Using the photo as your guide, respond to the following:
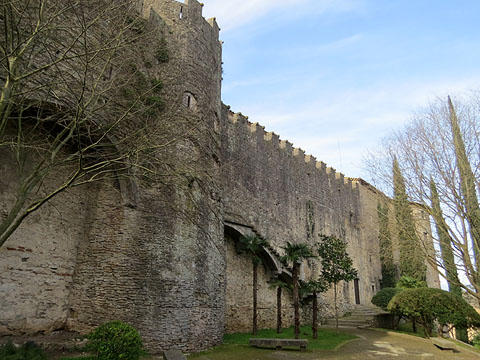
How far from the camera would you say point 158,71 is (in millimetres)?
12555

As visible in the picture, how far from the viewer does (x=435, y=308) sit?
15.6 meters

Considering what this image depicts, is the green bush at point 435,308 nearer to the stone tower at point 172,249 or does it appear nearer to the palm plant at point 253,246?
the palm plant at point 253,246

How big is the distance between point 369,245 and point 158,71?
78.5 ft

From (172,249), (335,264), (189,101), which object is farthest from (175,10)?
(335,264)

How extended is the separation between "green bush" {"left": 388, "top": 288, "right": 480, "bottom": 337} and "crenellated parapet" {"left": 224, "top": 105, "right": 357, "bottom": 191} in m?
10.5

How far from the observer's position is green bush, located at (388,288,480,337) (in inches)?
586

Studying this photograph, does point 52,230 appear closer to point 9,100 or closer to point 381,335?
point 9,100

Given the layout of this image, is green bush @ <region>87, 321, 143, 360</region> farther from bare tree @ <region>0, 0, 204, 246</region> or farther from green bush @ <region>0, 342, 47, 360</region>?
bare tree @ <region>0, 0, 204, 246</region>

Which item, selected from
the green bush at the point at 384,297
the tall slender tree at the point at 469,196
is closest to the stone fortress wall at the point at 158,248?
the tall slender tree at the point at 469,196

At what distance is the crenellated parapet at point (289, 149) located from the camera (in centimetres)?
1998

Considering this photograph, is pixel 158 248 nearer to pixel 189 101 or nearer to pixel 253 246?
pixel 189 101

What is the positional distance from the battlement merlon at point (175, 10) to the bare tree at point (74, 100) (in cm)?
132

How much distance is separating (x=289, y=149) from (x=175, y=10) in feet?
40.1

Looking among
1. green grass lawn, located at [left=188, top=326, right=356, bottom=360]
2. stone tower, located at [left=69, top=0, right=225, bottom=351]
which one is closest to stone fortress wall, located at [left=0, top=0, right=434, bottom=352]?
stone tower, located at [left=69, top=0, right=225, bottom=351]
